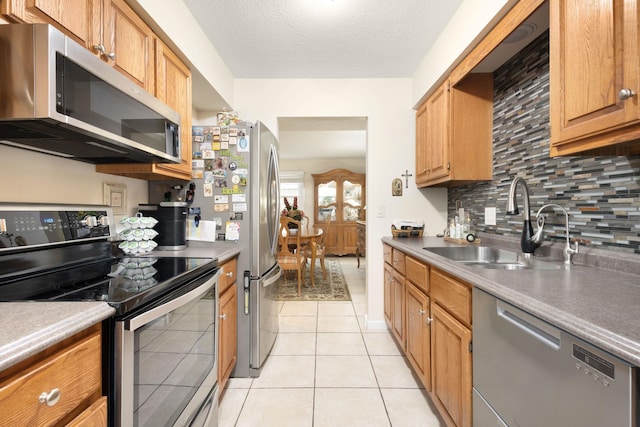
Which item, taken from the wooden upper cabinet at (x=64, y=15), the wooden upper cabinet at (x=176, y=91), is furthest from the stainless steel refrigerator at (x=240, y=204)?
the wooden upper cabinet at (x=64, y=15)

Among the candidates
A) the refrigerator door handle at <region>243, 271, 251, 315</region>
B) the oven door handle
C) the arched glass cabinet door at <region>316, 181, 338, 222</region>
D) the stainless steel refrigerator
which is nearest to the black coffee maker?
the stainless steel refrigerator

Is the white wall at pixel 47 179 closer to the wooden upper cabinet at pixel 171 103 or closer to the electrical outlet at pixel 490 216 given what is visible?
the wooden upper cabinet at pixel 171 103

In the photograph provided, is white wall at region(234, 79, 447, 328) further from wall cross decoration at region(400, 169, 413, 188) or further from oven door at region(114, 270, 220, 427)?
oven door at region(114, 270, 220, 427)

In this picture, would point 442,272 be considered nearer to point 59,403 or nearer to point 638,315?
point 638,315

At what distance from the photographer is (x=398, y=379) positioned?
187cm

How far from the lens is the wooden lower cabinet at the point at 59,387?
51 centimetres

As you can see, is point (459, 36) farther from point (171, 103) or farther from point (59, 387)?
point (59, 387)

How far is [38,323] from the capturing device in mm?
592

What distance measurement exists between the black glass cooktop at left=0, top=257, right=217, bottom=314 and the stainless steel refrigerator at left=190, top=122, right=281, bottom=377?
52 centimetres

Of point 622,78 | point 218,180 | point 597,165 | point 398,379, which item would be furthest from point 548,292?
point 218,180

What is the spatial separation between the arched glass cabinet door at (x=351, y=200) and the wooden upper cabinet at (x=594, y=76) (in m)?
5.49

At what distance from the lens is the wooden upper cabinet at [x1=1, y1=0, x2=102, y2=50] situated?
33.2 inches

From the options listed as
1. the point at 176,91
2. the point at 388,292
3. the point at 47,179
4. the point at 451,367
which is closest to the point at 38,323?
the point at 47,179

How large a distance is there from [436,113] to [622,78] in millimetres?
1470
